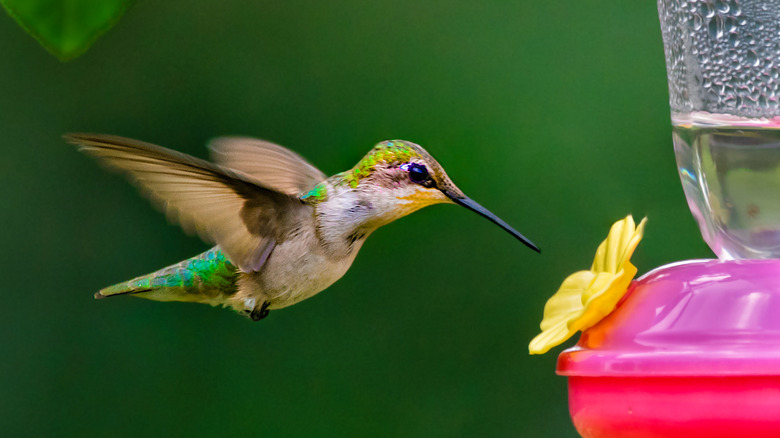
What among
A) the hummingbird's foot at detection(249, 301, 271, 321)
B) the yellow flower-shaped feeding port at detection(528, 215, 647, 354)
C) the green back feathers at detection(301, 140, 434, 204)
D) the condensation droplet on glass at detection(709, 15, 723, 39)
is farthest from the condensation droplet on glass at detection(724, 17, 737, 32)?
the hummingbird's foot at detection(249, 301, 271, 321)

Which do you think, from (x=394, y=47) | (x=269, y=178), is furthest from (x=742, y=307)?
(x=394, y=47)

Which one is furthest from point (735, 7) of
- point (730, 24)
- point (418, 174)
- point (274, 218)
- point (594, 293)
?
point (274, 218)

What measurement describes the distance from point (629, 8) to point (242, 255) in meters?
→ 2.22

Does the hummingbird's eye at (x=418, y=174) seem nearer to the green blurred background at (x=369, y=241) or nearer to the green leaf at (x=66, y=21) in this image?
the green leaf at (x=66, y=21)

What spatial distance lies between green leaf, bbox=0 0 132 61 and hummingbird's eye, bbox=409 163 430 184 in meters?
0.98

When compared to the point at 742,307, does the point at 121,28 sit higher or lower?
higher

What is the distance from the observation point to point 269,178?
94.7 inches

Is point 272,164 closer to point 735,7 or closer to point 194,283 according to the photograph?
point 194,283

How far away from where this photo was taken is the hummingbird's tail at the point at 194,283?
2.16 metres

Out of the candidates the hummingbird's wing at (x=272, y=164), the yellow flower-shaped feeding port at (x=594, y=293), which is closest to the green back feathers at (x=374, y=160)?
the hummingbird's wing at (x=272, y=164)

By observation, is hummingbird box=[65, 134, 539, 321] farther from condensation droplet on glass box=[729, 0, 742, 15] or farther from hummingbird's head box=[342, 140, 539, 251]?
condensation droplet on glass box=[729, 0, 742, 15]

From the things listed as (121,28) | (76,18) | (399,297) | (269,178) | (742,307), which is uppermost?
(121,28)

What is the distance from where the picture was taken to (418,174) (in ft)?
6.36

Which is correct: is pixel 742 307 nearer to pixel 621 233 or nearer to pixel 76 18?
pixel 621 233
